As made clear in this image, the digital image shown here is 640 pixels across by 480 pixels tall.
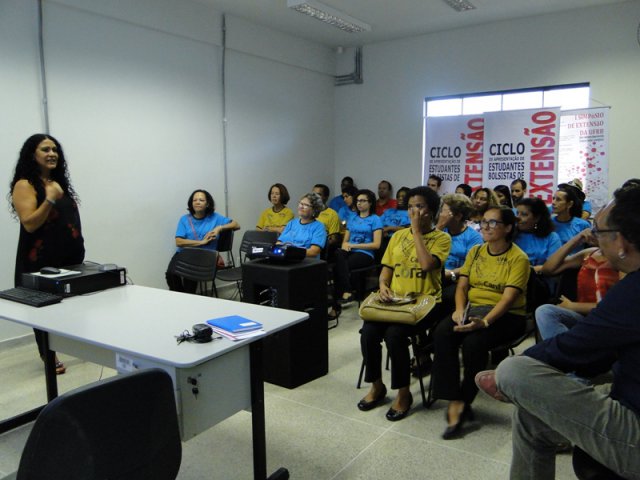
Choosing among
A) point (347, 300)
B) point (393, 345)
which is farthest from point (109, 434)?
point (347, 300)

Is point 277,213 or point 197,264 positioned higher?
point 277,213

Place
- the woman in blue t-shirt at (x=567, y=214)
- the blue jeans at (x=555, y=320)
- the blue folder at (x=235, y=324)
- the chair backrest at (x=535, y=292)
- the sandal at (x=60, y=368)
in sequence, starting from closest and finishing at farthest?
the blue folder at (x=235, y=324), the blue jeans at (x=555, y=320), the chair backrest at (x=535, y=292), the sandal at (x=60, y=368), the woman in blue t-shirt at (x=567, y=214)

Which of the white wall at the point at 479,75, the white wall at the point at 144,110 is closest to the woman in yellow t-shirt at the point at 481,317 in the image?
the white wall at the point at 144,110

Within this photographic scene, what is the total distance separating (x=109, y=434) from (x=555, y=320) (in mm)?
2089

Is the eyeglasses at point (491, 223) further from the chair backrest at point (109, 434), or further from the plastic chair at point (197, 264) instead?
the plastic chair at point (197, 264)

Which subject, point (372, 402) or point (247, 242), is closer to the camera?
point (372, 402)

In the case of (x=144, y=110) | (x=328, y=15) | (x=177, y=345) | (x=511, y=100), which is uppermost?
(x=328, y=15)

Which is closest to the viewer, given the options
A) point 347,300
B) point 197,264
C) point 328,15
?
point 197,264

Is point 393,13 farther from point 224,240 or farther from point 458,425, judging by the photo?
point 458,425

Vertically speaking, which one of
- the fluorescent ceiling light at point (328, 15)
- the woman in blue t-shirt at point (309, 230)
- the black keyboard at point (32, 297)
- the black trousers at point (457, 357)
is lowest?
the black trousers at point (457, 357)

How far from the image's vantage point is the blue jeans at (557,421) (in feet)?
4.56

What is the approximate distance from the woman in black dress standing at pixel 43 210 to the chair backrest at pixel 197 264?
A: 1228 millimetres

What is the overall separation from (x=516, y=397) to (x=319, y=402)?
1639 millimetres

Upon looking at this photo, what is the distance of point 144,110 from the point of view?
16.4ft
